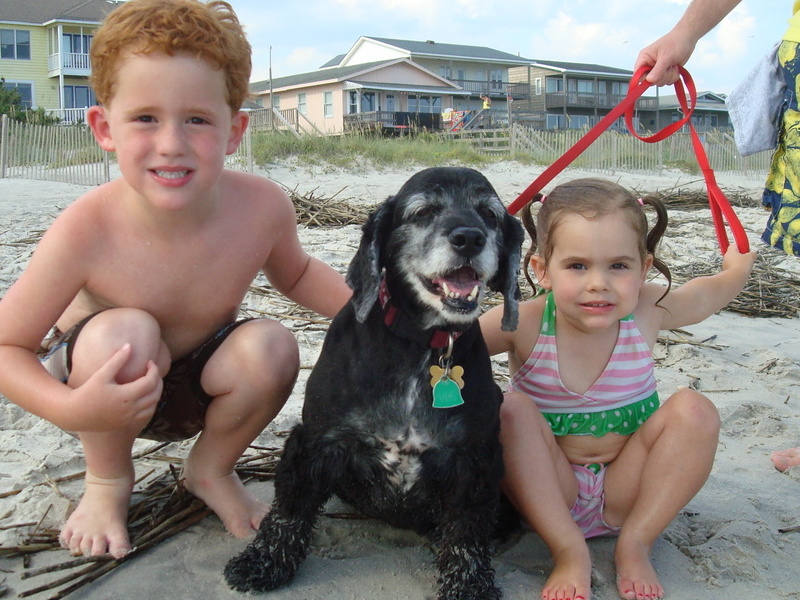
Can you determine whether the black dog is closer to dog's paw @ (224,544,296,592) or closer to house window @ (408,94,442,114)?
dog's paw @ (224,544,296,592)

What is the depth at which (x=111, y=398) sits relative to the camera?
7.73 feet

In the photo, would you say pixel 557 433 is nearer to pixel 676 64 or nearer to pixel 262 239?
pixel 262 239

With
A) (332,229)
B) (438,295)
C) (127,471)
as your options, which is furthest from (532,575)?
(332,229)

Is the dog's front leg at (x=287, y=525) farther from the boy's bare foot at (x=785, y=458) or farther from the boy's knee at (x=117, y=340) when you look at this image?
the boy's bare foot at (x=785, y=458)

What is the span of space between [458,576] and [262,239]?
1.47 metres

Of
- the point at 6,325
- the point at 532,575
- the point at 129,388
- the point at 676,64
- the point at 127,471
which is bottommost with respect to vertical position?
the point at 532,575

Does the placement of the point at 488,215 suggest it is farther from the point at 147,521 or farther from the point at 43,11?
the point at 43,11

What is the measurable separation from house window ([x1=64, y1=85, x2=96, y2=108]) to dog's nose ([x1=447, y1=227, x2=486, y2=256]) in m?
45.9

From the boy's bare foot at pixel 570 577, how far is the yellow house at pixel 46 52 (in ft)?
149

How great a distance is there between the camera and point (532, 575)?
2.63 m

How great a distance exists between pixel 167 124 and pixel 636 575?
7.03 feet

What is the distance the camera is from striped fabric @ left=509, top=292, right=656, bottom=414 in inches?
115

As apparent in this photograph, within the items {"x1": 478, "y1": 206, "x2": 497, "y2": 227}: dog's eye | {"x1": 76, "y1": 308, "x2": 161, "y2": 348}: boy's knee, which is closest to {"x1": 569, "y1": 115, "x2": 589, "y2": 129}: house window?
{"x1": 478, "y1": 206, "x2": 497, "y2": 227}: dog's eye

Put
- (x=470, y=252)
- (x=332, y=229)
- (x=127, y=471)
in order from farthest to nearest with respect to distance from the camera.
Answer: (x=332, y=229) < (x=127, y=471) < (x=470, y=252)
